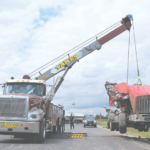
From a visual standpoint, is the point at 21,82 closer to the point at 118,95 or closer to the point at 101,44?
the point at 118,95

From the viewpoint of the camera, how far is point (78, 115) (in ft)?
206

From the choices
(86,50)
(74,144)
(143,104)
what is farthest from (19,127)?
(86,50)

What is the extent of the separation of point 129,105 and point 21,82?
6288 millimetres

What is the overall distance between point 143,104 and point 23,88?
6.17 metres

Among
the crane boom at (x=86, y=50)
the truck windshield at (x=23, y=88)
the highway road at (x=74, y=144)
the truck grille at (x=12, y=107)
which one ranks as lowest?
the highway road at (x=74, y=144)

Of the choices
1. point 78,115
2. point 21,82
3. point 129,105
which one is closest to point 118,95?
point 129,105

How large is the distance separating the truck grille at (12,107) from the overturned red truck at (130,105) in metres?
5.47

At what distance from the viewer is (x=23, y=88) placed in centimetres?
1348

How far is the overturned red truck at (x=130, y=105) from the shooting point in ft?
41.9

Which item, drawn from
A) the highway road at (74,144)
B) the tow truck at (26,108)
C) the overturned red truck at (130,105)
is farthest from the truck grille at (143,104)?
the tow truck at (26,108)

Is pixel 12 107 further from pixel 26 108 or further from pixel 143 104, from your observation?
pixel 143 104

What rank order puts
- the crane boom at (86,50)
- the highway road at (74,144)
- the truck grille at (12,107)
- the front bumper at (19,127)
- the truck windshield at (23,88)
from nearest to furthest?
1. the highway road at (74,144)
2. the front bumper at (19,127)
3. the truck grille at (12,107)
4. the truck windshield at (23,88)
5. the crane boom at (86,50)

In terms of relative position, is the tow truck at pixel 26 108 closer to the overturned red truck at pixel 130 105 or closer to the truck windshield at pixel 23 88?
the truck windshield at pixel 23 88

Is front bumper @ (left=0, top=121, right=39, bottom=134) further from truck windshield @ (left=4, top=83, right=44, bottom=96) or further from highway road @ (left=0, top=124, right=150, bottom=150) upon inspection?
truck windshield @ (left=4, top=83, right=44, bottom=96)
